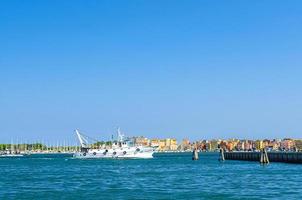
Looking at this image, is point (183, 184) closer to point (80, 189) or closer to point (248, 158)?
point (80, 189)

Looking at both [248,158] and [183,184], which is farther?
[248,158]

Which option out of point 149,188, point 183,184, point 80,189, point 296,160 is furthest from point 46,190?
point 296,160

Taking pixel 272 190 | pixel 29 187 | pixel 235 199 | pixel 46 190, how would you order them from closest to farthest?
pixel 235 199 < pixel 272 190 < pixel 46 190 < pixel 29 187

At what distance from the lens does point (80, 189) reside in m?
69.1

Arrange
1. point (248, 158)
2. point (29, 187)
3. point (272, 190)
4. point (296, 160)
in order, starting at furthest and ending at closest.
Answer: point (248, 158)
point (296, 160)
point (29, 187)
point (272, 190)

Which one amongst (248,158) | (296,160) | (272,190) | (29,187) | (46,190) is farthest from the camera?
(248,158)

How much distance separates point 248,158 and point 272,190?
115m

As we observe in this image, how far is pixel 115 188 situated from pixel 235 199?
744 inches

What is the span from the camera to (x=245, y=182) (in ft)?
250


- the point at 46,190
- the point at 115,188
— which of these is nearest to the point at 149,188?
the point at 115,188

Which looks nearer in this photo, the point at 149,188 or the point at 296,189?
the point at 296,189

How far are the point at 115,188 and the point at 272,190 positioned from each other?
17316mm

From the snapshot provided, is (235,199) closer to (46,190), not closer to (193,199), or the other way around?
(193,199)

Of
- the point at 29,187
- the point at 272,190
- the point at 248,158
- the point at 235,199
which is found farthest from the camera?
Result: the point at 248,158
